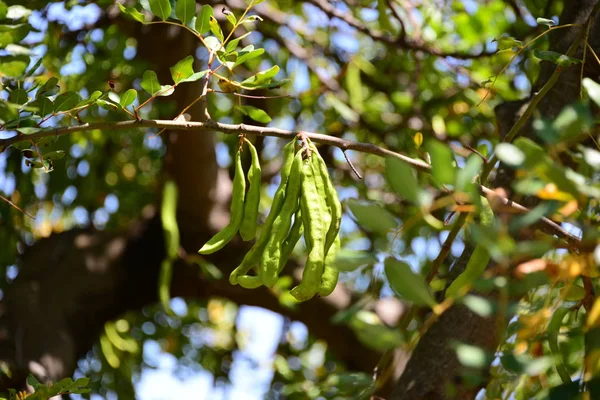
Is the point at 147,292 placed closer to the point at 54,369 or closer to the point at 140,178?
the point at 54,369

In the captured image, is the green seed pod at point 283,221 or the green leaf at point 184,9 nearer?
the green seed pod at point 283,221

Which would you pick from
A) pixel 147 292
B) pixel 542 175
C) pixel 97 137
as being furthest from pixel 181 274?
pixel 542 175

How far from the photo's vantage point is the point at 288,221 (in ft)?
3.00

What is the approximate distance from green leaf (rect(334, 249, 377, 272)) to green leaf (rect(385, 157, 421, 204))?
6 cm

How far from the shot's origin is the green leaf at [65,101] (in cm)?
102

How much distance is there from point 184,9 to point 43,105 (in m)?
0.23

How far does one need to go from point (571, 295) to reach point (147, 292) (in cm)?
160

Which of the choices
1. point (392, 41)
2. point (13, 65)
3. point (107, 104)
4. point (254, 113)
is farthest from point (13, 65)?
point (392, 41)

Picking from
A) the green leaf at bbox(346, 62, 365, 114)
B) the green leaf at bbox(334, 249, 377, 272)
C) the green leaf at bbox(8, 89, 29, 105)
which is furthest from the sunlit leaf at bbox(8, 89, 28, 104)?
the green leaf at bbox(346, 62, 365, 114)

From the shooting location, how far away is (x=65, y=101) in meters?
1.02

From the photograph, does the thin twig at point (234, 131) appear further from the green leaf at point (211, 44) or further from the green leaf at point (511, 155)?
the green leaf at point (511, 155)

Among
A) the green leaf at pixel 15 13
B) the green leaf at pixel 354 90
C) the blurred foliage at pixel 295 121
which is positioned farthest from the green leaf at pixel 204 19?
the green leaf at pixel 354 90

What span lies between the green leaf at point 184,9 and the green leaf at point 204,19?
3 cm

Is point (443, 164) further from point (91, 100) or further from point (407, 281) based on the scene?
point (91, 100)
